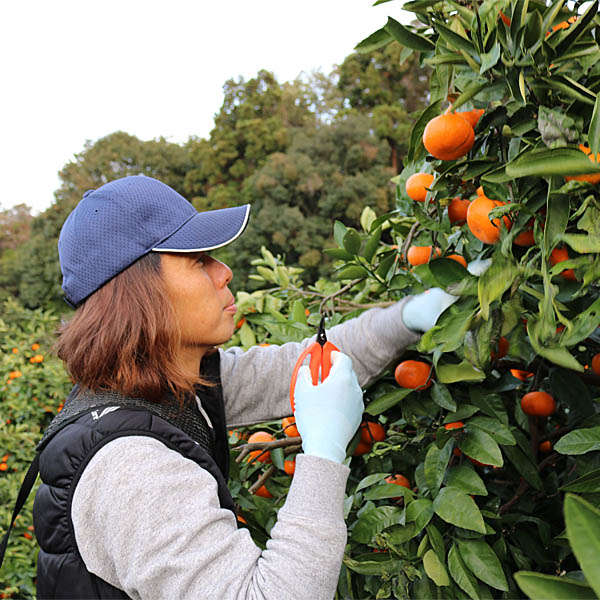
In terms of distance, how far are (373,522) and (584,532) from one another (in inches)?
25.2

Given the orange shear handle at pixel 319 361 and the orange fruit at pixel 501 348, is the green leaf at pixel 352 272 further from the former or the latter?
the orange fruit at pixel 501 348

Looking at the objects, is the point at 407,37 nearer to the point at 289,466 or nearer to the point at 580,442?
the point at 580,442

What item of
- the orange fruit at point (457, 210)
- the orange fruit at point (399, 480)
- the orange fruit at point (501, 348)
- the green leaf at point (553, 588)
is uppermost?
the orange fruit at point (457, 210)

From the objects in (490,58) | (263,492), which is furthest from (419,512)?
(490,58)

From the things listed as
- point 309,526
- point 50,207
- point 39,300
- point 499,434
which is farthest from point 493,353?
point 50,207

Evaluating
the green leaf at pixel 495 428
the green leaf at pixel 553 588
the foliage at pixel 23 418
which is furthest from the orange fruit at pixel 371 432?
the foliage at pixel 23 418

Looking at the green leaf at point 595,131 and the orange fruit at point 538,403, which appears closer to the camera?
the green leaf at point 595,131

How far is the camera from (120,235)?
3.43ft

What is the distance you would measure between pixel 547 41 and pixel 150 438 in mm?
731

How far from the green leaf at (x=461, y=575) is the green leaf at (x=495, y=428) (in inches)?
6.9

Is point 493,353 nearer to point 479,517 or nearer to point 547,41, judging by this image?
point 479,517

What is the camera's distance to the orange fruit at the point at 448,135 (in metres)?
0.83

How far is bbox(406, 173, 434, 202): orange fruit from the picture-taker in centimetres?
101

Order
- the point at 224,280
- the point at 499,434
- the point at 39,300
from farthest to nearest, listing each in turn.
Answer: the point at 39,300
the point at 224,280
the point at 499,434
